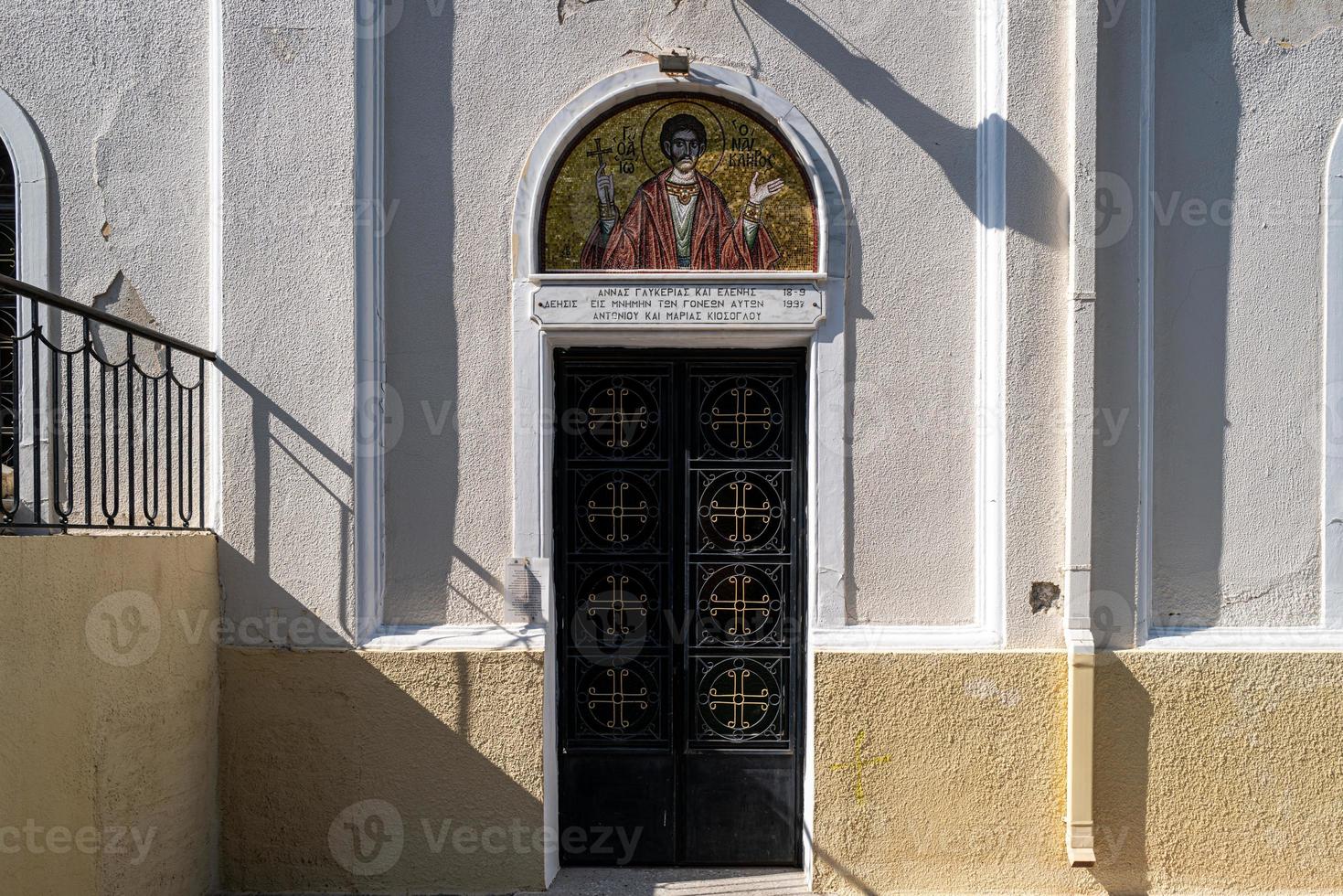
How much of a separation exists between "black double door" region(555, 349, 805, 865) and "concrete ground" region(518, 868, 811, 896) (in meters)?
0.06

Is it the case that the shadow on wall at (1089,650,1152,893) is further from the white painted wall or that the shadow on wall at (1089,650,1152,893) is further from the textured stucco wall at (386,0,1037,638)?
the textured stucco wall at (386,0,1037,638)

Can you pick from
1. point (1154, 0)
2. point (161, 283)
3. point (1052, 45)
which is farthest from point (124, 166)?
point (1154, 0)

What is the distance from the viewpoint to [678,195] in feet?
18.6

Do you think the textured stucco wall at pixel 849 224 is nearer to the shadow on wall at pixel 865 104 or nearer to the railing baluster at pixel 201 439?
the shadow on wall at pixel 865 104

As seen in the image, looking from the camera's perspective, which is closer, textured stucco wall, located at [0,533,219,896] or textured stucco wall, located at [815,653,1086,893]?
textured stucco wall, located at [0,533,219,896]

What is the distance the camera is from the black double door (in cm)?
572

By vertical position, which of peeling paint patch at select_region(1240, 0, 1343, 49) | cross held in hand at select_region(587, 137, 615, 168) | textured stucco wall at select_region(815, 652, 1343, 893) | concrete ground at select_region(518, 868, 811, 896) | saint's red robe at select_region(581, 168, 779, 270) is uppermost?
peeling paint patch at select_region(1240, 0, 1343, 49)

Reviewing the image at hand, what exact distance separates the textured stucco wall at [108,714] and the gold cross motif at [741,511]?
2.61 m

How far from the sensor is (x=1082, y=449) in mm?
5348

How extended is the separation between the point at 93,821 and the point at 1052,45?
5721 mm

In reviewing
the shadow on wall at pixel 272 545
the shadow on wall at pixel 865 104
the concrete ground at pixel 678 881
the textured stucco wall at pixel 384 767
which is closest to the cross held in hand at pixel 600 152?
the shadow on wall at pixel 865 104

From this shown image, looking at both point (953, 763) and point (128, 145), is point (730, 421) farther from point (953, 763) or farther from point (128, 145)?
point (128, 145)

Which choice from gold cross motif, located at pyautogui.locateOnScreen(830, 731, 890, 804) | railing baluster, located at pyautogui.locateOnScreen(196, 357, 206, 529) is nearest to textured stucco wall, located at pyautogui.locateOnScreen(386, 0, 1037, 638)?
gold cross motif, located at pyautogui.locateOnScreen(830, 731, 890, 804)

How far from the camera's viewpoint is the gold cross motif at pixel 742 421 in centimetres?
573
